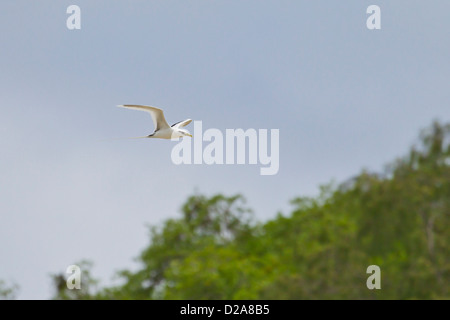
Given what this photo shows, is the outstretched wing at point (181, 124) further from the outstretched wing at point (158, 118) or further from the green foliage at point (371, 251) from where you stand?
the green foliage at point (371, 251)

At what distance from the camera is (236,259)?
66.7 meters

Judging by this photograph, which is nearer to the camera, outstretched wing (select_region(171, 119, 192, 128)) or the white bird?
the white bird

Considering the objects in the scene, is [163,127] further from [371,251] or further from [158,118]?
[371,251]

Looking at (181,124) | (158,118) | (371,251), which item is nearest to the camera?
(158,118)

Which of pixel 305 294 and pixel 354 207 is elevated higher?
pixel 354 207

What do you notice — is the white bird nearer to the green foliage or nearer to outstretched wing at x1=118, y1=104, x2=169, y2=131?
outstretched wing at x1=118, y1=104, x2=169, y2=131

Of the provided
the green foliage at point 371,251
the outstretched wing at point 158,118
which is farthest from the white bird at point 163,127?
the green foliage at point 371,251

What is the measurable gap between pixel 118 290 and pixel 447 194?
92.3ft

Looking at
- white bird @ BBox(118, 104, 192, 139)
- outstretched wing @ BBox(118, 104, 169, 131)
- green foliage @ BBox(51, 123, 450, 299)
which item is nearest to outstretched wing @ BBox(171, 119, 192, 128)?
white bird @ BBox(118, 104, 192, 139)

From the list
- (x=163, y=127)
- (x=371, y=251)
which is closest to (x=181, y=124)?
(x=163, y=127)
